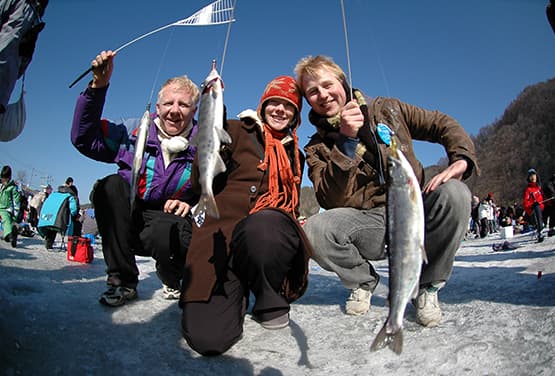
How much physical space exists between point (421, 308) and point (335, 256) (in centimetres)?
78

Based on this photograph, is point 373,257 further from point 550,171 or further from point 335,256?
point 550,171

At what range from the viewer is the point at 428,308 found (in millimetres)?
2561

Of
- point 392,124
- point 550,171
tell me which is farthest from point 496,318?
point 550,171

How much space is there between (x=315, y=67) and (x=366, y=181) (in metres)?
1.14

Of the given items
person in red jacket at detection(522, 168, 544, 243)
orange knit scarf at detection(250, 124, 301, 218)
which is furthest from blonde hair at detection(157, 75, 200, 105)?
person in red jacket at detection(522, 168, 544, 243)

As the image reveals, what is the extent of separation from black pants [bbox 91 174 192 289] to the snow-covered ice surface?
0.34 metres

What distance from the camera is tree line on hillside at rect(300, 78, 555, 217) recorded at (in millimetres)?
55656

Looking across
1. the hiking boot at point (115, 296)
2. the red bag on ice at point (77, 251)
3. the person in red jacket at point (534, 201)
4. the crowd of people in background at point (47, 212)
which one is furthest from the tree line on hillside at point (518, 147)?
the hiking boot at point (115, 296)

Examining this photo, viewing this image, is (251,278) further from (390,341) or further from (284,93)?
(284,93)

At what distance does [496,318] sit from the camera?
2439 mm

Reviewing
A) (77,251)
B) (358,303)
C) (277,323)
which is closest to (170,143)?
(277,323)

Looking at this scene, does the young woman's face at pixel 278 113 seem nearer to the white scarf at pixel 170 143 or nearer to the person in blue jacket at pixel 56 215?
the white scarf at pixel 170 143

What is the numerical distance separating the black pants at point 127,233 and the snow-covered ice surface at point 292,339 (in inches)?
13.2

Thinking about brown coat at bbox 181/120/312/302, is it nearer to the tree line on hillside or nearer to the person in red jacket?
the person in red jacket
